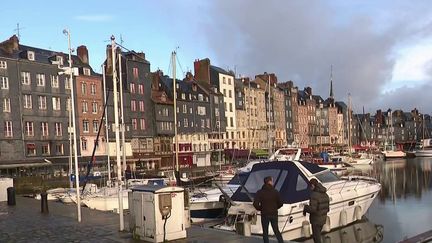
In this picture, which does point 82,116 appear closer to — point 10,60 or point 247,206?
point 10,60

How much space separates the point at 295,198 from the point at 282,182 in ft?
3.99

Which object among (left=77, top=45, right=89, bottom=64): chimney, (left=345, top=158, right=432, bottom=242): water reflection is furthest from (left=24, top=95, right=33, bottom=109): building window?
(left=345, top=158, right=432, bottom=242): water reflection

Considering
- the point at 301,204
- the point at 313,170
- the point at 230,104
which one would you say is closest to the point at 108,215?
the point at 301,204

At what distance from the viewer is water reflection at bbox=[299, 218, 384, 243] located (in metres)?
23.2

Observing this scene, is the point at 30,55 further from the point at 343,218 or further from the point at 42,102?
the point at 343,218

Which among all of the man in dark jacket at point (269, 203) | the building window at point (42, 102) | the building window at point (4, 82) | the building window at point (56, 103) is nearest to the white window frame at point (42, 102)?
the building window at point (42, 102)

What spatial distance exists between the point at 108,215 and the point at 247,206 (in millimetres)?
5922

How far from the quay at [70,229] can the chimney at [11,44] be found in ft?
161

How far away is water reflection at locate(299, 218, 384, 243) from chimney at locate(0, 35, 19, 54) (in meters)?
55.7

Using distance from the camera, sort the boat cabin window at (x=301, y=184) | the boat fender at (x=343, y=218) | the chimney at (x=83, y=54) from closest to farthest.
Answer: the boat cabin window at (x=301, y=184), the boat fender at (x=343, y=218), the chimney at (x=83, y=54)

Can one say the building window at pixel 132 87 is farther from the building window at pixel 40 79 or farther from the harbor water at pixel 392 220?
the harbor water at pixel 392 220

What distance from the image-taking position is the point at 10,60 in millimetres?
65875

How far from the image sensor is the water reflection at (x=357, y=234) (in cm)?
2316

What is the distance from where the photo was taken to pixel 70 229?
56.9ft
